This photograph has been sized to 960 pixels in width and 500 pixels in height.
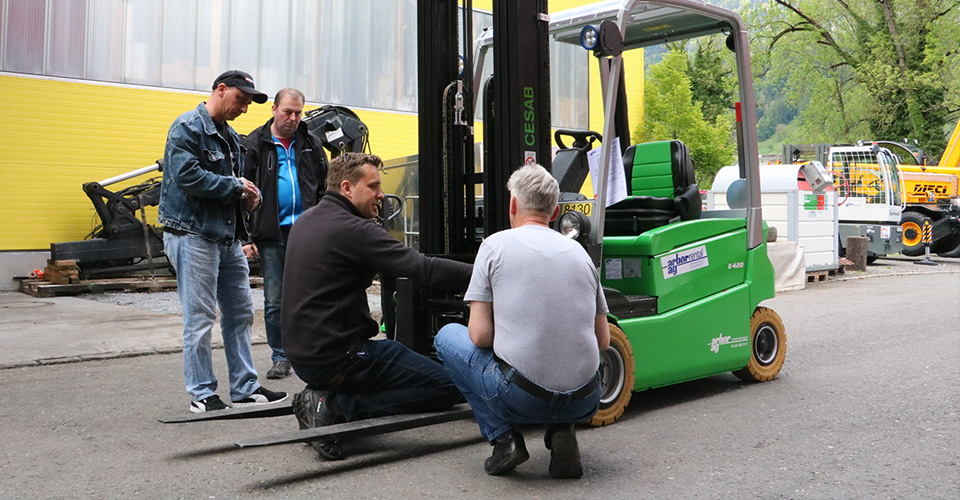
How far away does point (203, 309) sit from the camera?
491 centimetres

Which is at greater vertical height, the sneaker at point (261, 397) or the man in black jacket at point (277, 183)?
the man in black jacket at point (277, 183)

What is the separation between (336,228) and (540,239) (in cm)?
103

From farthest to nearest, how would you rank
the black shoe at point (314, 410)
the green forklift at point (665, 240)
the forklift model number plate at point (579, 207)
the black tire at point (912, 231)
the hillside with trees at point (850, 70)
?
1. the hillside with trees at point (850, 70)
2. the black tire at point (912, 231)
3. the forklift model number plate at point (579, 207)
4. the green forklift at point (665, 240)
5. the black shoe at point (314, 410)

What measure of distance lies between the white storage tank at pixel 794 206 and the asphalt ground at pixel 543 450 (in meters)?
8.45

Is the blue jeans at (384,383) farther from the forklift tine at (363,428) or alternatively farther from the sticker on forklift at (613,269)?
the sticker on forklift at (613,269)

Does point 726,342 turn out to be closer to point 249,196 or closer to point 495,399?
point 495,399

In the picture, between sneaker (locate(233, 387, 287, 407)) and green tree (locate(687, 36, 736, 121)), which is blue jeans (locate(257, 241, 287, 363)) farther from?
green tree (locate(687, 36, 736, 121))

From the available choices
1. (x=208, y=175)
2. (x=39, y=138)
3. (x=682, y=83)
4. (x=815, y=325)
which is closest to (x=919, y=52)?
(x=682, y=83)

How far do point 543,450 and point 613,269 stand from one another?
5.15ft

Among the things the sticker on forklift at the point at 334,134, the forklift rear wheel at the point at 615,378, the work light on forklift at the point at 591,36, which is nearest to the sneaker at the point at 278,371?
the forklift rear wheel at the point at 615,378

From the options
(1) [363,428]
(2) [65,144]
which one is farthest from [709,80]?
(1) [363,428]

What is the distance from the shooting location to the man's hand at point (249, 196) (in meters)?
5.05

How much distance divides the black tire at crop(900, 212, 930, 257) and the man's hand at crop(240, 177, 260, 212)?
2114 centimetres

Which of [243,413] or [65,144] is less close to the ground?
[65,144]
